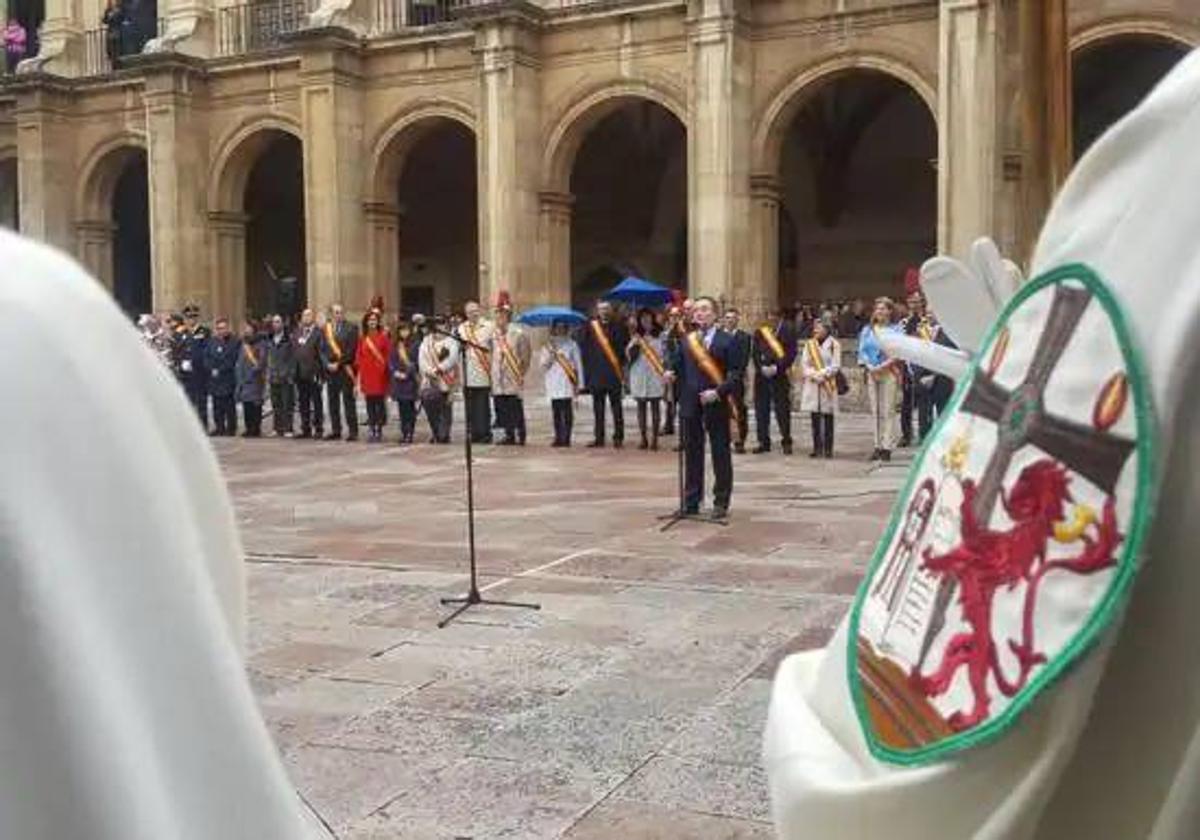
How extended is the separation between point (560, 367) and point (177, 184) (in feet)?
39.9

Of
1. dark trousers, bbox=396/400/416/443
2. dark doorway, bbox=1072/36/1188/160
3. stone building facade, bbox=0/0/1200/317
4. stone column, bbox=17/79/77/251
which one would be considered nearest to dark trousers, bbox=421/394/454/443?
dark trousers, bbox=396/400/416/443

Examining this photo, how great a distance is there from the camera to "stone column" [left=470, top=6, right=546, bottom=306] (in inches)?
842

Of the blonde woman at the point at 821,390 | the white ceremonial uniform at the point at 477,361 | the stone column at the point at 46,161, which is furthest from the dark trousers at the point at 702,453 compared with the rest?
the stone column at the point at 46,161

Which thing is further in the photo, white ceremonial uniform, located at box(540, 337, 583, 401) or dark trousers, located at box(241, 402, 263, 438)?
dark trousers, located at box(241, 402, 263, 438)

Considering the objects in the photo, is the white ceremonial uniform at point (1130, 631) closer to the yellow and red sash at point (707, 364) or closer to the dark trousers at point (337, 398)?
the yellow and red sash at point (707, 364)

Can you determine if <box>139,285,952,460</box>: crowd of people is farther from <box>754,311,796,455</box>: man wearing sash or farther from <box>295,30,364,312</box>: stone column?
<box>295,30,364,312</box>: stone column

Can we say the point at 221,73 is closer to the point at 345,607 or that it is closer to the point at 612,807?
the point at 345,607

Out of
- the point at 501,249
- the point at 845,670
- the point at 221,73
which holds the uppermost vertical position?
the point at 221,73

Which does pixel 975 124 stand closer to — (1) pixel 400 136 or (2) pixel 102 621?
(1) pixel 400 136

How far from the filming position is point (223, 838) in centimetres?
90

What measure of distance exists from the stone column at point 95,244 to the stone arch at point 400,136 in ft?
22.2

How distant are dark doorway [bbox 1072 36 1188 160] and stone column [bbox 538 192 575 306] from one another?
8.30m

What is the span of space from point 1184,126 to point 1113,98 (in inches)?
958

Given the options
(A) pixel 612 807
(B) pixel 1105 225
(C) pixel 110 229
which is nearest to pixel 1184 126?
(B) pixel 1105 225
